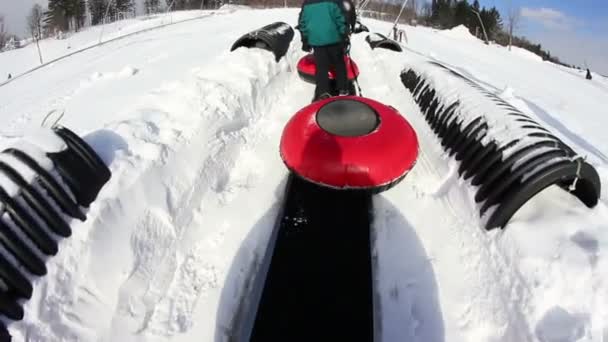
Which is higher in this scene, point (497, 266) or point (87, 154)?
point (87, 154)

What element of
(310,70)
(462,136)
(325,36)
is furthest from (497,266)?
(310,70)

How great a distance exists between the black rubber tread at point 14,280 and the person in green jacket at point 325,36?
4.03 meters

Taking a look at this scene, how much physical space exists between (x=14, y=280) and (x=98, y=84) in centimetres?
623

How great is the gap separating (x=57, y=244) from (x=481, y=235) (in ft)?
8.59

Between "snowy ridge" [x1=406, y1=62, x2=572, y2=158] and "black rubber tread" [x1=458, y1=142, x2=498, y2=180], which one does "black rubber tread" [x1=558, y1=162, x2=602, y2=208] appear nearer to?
"snowy ridge" [x1=406, y1=62, x2=572, y2=158]

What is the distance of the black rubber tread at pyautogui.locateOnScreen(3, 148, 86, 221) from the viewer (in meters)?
1.95

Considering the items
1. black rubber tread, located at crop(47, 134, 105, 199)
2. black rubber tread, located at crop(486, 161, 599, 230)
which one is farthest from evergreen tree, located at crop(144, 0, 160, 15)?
black rubber tread, located at crop(486, 161, 599, 230)

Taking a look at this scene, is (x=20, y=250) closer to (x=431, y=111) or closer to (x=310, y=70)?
(x=431, y=111)

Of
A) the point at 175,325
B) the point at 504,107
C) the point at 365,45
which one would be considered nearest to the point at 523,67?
the point at 365,45

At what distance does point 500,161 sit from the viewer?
2.55m

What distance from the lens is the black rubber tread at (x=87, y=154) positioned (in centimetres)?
227

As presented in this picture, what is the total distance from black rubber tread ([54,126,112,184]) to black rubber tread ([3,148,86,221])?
Result: 0.27 m

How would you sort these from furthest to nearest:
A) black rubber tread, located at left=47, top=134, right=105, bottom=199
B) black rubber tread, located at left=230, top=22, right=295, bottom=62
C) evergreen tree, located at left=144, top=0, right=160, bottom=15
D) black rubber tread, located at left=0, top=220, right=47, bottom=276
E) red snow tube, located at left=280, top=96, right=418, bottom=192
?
evergreen tree, located at left=144, top=0, right=160, bottom=15
black rubber tread, located at left=230, top=22, right=295, bottom=62
red snow tube, located at left=280, top=96, right=418, bottom=192
black rubber tread, located at left=47, top=134, right=105, bottom=199
black rubber tread, located at left=0, top=220, right=47, bottom=276

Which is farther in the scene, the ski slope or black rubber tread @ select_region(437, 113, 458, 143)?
black rubber tread @ select_region(437, 113, 458, 143)
